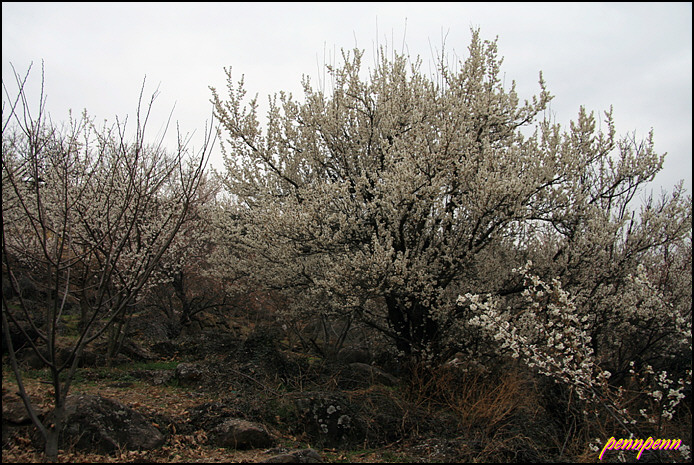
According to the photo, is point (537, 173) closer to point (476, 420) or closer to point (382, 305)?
point (476, 420)

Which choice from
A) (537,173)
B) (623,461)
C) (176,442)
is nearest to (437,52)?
(537,173)

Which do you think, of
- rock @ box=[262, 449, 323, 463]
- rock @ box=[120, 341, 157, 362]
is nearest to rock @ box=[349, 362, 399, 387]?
rock @ box=[262, 449, 323, 463]

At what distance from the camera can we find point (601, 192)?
7.74m

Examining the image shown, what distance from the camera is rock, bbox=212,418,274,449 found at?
15.6 ft

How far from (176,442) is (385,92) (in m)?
6.33

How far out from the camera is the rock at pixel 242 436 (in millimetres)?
4754

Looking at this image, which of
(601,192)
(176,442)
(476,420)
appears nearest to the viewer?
(176,442)

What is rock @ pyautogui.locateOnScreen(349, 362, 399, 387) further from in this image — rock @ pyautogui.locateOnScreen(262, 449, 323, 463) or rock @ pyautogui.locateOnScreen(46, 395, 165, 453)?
rock @ pyautogui.locateOnScreen(46, 395, 165, 453)

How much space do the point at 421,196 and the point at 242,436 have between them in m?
4.05

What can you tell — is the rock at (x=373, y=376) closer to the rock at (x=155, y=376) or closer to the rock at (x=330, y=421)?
the rock at (x=330, y=421)

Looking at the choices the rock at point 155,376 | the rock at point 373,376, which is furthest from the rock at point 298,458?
the rock at point 155,376

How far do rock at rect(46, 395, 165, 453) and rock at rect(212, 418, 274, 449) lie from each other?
23.0 inches

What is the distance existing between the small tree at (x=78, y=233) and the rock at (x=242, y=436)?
1.53 metres

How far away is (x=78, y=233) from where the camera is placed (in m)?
8.12
